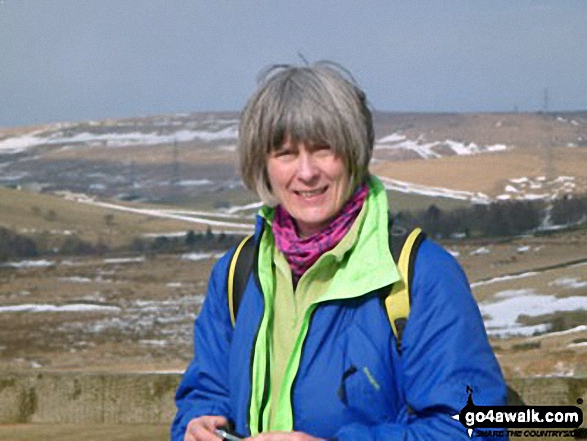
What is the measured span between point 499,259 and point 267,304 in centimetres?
732

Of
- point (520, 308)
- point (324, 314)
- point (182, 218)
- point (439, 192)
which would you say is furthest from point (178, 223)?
point (324, 314)

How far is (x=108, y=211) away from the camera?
12.1 metres

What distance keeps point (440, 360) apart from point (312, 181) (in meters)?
0.41

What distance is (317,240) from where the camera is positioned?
207 cm

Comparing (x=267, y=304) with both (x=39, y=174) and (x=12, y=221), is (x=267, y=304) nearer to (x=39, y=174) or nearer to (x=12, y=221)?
(x=12, y=221)

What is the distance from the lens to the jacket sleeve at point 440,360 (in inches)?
75.4

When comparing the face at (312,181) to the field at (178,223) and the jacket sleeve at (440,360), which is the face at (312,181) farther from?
the field at (178,223)

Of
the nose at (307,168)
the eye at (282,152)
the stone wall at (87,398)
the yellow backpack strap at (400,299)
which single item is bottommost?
the stone wall at (87,398)

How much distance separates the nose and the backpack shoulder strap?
0.21 metres

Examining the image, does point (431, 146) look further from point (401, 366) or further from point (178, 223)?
point (401, 366)

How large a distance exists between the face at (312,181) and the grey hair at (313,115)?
2 cm

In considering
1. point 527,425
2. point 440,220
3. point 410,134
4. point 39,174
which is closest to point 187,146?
point 39,174

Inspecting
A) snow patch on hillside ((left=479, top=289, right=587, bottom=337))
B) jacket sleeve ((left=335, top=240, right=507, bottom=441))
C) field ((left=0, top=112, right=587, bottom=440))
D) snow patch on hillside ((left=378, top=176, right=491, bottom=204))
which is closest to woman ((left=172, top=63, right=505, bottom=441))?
jacket sleeve ((left=335, top=240, right=507, bottom=441))

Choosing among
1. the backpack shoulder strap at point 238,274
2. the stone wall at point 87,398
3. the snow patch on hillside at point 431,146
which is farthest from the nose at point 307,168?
the snow patch on hillside at point 431,146
